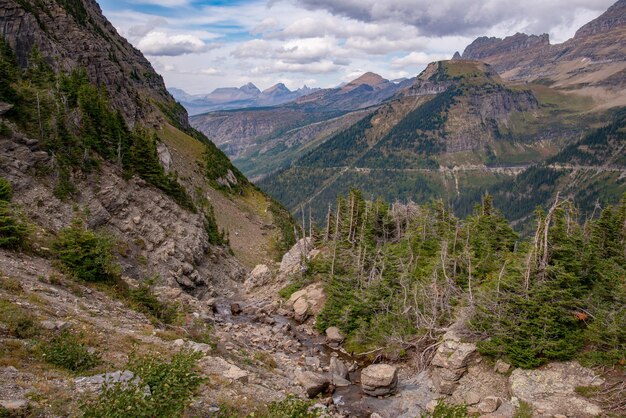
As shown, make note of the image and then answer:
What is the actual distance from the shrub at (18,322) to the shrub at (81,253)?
9389 mm

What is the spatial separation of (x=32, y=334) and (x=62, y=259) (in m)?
11.4

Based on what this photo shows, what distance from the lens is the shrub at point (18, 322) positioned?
58.6ft

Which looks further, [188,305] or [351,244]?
[351,244]

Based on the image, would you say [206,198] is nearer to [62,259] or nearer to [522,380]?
[62,259]

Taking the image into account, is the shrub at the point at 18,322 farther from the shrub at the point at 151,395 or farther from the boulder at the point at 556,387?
the boulder at the point at 556,387

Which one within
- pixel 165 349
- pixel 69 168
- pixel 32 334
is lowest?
pixel 165 349

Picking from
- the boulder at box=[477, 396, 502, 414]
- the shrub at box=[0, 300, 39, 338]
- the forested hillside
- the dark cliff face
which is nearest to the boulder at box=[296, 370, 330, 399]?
the forested hillside

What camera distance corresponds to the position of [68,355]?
1720 centimetres

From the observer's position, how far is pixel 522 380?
96.5 ft

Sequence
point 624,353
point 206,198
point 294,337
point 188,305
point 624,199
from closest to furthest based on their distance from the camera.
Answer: point 624,353, point 188,305, point 294,337, point 624,199, point 206,198

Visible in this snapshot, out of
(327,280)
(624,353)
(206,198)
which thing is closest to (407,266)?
(327,280)

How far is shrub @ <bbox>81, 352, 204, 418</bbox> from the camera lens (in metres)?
11.4

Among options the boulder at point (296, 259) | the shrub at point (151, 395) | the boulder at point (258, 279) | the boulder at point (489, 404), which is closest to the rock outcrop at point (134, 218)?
the boulder at point (258, 279)

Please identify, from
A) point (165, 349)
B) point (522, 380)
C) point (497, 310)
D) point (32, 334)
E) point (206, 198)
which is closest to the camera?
point (32, 334)
